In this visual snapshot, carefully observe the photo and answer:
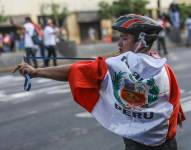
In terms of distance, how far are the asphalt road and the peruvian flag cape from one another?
3.25 metres

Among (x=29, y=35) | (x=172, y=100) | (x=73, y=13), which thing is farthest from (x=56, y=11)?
(x=172, y=100)

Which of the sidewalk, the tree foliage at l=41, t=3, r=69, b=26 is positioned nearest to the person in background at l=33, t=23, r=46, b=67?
the sidewalk

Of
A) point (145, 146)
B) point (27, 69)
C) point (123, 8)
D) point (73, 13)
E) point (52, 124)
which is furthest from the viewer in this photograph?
point (73, 13)

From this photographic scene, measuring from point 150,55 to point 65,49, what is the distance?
17.6 m

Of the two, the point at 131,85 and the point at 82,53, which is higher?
the point at 131,85

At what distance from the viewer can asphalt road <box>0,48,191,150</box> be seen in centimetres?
712

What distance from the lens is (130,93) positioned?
3457 mm

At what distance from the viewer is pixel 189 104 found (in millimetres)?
9477

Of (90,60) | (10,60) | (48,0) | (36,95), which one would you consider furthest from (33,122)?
(48,0)

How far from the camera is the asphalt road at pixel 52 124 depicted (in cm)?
712

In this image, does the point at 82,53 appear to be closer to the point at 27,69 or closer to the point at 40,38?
the point at 40,38

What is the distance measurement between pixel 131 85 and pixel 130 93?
5cm

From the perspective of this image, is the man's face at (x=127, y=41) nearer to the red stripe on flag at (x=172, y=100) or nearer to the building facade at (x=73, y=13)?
the red stripe on flag at (x=172, y=100)

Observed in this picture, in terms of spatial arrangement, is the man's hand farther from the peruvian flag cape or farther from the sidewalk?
the sidewalk
